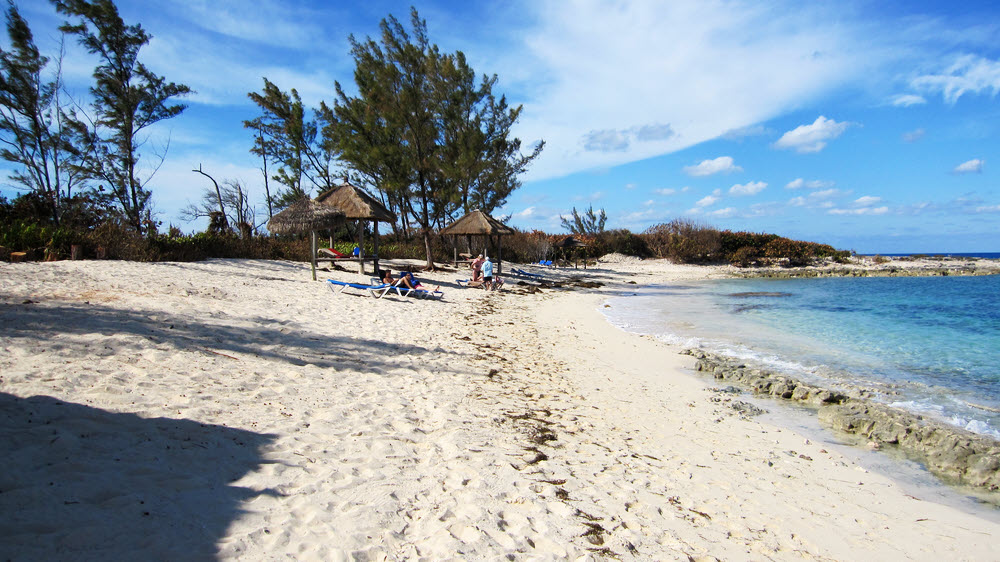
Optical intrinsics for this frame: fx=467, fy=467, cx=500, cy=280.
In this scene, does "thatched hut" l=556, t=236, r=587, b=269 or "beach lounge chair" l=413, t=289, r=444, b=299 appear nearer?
"beach lounge chair" l=413, t=289, r=444, b=299

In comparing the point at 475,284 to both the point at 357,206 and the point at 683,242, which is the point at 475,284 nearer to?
the point at 357,206

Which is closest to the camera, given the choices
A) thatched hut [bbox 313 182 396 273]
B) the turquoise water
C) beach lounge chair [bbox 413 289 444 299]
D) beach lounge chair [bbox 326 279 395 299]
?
the turquoise water

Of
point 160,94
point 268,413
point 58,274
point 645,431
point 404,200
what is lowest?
point 645,431

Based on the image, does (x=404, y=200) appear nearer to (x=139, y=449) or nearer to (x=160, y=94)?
(x=160, y=94)

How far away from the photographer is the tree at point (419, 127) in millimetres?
18266

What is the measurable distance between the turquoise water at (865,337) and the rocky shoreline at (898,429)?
0.57 m

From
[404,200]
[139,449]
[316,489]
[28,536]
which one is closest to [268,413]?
[139,449]

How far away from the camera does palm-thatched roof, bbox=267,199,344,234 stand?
13.0 metres

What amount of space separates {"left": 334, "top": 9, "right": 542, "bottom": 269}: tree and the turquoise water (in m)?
9.47

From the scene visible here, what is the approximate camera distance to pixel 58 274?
8250 millimetres

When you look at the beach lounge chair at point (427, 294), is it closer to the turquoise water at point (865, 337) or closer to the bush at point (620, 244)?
the turquoise water at point (865, 337)

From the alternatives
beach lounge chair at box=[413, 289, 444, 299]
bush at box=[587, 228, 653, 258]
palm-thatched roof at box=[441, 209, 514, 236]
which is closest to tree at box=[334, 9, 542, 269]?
palm-thatched roof at box=[441, 209, 514, 236]

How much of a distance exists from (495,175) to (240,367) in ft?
69.4

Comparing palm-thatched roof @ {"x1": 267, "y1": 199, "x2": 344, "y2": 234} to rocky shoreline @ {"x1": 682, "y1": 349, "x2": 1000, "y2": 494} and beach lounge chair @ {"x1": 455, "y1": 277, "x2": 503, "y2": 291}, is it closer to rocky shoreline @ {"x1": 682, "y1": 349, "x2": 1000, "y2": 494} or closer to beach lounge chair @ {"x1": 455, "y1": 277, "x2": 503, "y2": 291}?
beach lounge chair @ {"x1": 455, "y1": 277, "x2": 503, "y2": 291}
